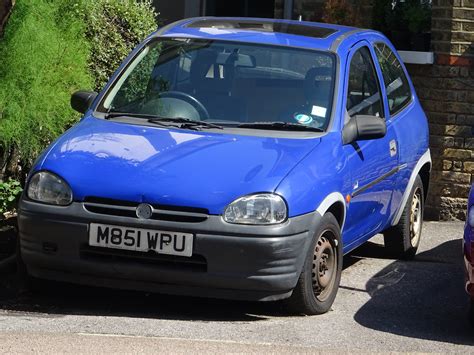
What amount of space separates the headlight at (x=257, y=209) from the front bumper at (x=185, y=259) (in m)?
0.05

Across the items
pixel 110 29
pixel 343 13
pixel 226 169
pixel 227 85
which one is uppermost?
pixel 343 13

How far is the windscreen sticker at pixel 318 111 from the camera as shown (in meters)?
7.80

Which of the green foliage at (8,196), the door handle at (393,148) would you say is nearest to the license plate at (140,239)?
the door handle at (393,148)

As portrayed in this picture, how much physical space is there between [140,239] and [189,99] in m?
1.45

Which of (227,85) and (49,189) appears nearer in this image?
(49,189)

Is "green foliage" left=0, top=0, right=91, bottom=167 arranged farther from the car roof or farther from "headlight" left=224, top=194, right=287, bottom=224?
"headlight" left=224, top=194, right=287, bottom=224

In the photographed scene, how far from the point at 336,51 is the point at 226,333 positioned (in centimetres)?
240

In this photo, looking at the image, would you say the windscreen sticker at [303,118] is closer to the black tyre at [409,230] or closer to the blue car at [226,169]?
the blue car at [226,169]

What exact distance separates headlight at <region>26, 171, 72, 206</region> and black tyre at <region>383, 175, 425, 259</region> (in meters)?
3.23

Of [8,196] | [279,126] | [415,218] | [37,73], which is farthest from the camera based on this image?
[415,218]

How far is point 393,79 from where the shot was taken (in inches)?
367

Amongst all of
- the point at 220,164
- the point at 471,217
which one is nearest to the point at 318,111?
the point at 220,164

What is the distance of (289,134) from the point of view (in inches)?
298

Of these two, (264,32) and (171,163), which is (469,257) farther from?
(264,32)
